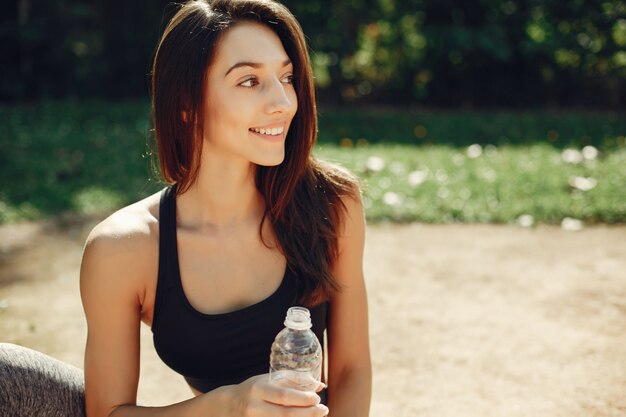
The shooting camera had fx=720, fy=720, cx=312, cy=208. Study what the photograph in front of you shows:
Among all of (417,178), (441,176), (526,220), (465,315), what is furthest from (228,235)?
(441,176)

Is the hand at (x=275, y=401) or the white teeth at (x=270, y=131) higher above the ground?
the white teeth at (x=270, y=131)

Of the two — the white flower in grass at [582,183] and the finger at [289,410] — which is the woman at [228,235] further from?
the white flower in grass at [582,183]

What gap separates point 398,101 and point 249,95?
31.0 feet

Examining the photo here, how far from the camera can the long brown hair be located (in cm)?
241

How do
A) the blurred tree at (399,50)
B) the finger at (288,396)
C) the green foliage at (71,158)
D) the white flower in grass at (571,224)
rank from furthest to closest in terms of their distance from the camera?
the blurred tree at (399,50) < the green foliage at (71,158) < the white flower in grass at (571,224) < the finger at (288,396)

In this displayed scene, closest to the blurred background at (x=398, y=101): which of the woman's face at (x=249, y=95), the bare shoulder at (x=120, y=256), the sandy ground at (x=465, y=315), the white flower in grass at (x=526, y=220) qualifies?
the white flower in grass at (x=526, y=220)

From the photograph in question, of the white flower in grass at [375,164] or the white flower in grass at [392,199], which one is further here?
the white flower in grass at [375,164]

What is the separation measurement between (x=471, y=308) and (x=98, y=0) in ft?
32.4

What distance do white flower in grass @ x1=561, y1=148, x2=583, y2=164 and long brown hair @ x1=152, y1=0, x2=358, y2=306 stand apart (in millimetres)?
5134

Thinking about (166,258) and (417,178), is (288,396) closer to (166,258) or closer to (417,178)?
(166,258)

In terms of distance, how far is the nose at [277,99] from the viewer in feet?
7.97

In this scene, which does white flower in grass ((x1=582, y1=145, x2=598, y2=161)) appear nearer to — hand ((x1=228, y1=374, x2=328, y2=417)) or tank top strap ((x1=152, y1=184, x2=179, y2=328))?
tank top strap ((x1=152, y1=184, x2=179, y2=328))

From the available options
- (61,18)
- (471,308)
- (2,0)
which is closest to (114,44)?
(61,18)

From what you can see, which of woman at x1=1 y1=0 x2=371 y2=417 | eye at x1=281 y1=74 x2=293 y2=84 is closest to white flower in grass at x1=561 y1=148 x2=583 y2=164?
woman at x1=1 y1=0 x2=371 y2=417
